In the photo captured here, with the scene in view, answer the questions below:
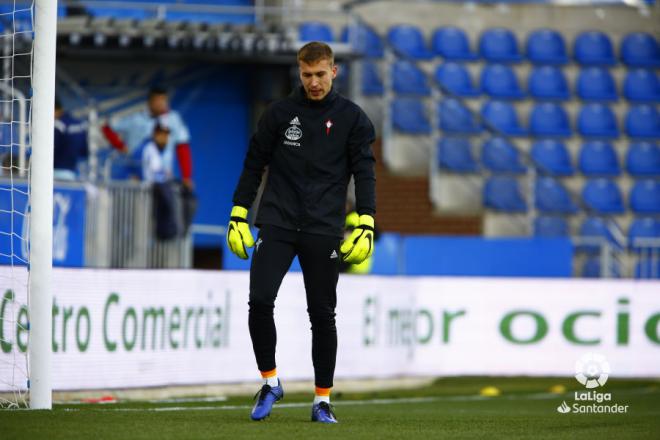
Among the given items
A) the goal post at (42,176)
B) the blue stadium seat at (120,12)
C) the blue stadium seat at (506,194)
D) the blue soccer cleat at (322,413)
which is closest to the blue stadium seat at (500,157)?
the blue stadium seat at (506,194)

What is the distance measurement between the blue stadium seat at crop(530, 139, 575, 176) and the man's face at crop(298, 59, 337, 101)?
13.5 meters

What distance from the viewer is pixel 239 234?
24.6 ft

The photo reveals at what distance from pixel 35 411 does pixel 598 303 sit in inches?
350

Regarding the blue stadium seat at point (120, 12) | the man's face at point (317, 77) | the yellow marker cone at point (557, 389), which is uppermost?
the blue stadium seat at point (120, 12)

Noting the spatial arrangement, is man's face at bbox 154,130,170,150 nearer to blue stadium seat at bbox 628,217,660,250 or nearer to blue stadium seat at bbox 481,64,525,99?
blue stadium seat at bbox 481,64,525,99

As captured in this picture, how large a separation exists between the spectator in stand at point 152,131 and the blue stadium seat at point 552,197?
17.6 ft

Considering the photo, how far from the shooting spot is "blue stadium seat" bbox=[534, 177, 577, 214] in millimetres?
18719

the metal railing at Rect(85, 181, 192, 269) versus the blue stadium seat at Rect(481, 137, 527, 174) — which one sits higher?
the blue stadium seat at Rect(481, 137, 527, 174)

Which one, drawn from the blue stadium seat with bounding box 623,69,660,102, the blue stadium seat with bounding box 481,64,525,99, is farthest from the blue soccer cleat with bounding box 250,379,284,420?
the blue stadium seat with bounding box 623,69,660,102

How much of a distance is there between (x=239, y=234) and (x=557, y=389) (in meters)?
7.84

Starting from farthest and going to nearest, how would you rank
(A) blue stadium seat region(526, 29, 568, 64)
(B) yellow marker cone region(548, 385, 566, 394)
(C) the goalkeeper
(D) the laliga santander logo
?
(A) blue stadium seat region(526, 29, 568, 64) < (D) the laliga santander logo < (B) yellow marker cone region(548, 385, 566, 394) < (C) the goalkeeper

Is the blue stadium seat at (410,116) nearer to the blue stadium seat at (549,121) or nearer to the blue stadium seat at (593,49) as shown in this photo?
the blue stadium seat at (549,121)

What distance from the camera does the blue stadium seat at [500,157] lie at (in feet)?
62.2

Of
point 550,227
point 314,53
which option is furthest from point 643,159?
point 314,53
